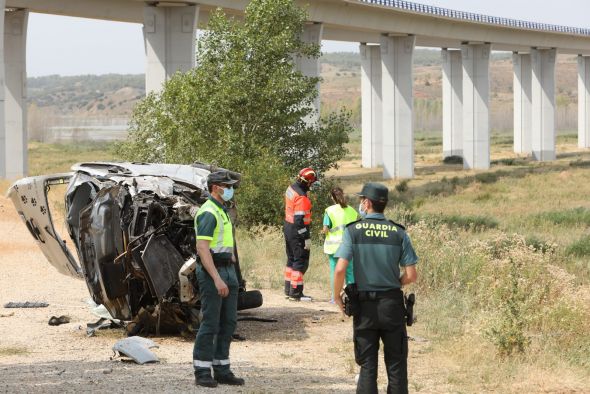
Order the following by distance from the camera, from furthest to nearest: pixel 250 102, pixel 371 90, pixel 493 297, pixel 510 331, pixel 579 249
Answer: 1. pixel 371 90
2. pixel 250 102
3. pixel 579 249
4. pixel 493 297
5. pixel 510 331

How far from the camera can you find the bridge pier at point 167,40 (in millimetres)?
43000

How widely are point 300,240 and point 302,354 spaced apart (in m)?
3.65

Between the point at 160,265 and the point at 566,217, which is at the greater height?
the point at 160,265

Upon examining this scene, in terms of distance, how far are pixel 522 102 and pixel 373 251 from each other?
79.1m

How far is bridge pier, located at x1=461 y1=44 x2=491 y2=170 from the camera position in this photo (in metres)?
72.5

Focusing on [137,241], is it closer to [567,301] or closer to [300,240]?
[300,240]

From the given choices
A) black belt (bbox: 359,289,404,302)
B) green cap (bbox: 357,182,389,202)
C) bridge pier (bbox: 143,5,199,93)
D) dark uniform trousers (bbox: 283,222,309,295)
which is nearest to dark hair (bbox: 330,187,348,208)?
dark uniform trousers (bbox: 283,222,309,295)

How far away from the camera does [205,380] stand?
10.8 m

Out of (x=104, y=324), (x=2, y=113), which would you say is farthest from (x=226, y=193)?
(x=2, y=113)

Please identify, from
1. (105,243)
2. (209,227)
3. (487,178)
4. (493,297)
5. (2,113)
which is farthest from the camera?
(487,178)

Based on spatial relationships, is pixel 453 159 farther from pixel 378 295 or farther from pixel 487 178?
pixel 378 295

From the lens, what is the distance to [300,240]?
16.4m

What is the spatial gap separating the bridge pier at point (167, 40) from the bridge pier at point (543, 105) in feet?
147

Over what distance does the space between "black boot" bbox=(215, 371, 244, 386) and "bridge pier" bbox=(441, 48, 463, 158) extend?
6690 centimetres
